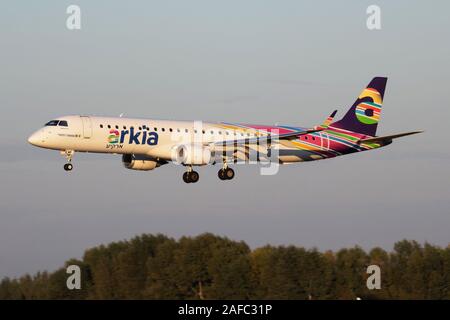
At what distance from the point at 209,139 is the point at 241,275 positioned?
28.4 m

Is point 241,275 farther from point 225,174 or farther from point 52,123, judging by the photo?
point 52,123

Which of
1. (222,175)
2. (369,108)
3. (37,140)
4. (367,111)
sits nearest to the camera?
(37,140)

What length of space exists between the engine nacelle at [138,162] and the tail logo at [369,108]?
1943cm

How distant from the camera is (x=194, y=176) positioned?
263 feet

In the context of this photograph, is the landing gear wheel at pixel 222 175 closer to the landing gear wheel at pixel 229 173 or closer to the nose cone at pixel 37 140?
the landing gear wheel at pixel 229 173

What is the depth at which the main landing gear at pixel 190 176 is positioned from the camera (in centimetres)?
8019

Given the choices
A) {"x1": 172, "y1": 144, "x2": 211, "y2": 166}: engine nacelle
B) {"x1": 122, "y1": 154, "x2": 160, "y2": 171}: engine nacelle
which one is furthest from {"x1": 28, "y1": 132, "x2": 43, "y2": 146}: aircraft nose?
{"x1": 172, "y1": 144, "x2": 211, "y2": 166}: engine nacelle

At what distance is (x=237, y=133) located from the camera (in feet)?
269

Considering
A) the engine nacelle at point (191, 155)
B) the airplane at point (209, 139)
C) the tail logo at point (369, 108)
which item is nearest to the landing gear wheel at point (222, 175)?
the airplane at point (209, 139)

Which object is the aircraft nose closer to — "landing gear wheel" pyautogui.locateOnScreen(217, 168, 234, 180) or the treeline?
"landing gear wheel" pyautogui.locateOnScreen(217, 168, 234, 180)

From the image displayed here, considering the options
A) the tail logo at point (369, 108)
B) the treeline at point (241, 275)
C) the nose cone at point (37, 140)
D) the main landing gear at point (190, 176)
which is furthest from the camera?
the treeline at point (241, 275)

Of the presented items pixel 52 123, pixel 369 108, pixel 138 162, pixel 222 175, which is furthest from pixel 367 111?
pixel 52 123

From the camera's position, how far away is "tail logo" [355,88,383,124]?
90.0m
